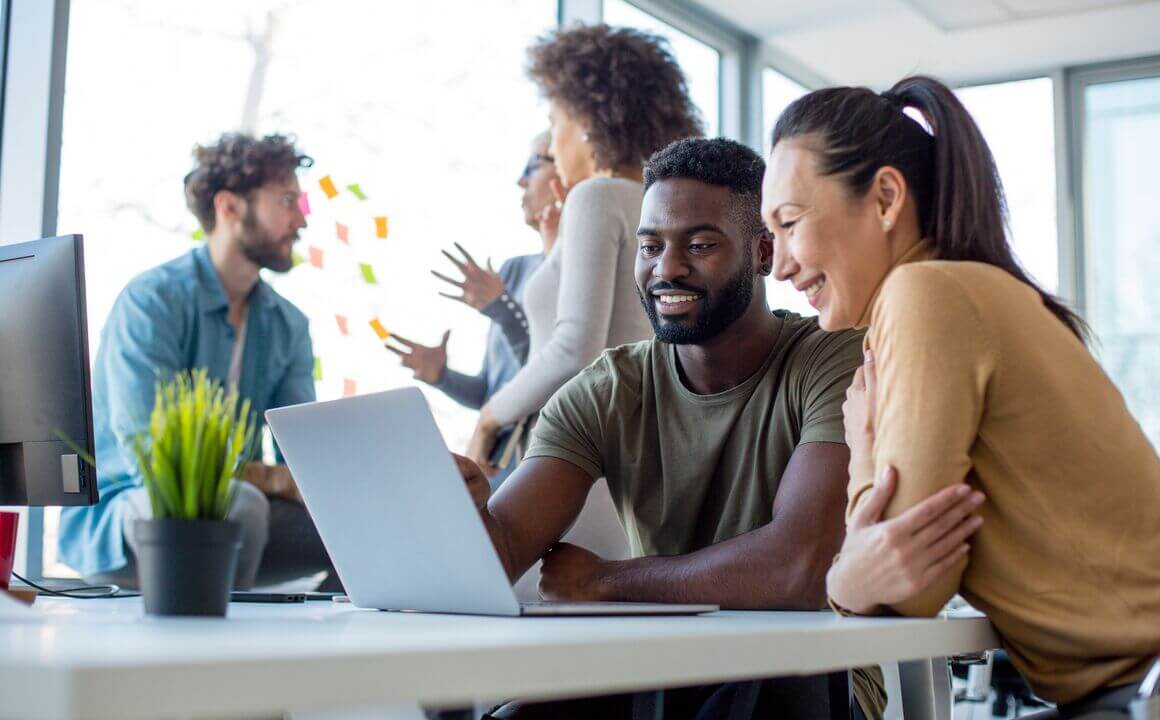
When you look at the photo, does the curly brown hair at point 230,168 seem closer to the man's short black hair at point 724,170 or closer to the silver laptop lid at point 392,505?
the man's short black hair at point 724,170

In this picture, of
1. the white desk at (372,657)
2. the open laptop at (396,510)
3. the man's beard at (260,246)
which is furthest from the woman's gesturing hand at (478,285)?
the white desk at (372,657)

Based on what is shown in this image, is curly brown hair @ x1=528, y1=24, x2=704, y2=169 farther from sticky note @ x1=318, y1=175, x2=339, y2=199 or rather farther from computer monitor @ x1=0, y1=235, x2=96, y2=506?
computer monitor @ x1=0, y1=235, x2=96, y2=506

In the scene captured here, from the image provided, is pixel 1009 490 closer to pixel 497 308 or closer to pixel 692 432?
pixel 692 432

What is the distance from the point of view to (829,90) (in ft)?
4.68

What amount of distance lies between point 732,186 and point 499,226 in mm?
2411

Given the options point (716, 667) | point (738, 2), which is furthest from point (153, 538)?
point (738, 2)

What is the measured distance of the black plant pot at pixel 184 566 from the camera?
0.94m

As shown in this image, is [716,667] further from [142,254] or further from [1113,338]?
[1113,338]

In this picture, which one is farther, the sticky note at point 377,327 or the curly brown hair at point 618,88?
the sticky note at point 377,327

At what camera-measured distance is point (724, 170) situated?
6.10 feet

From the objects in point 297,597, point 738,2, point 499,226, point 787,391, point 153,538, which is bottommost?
point 297,597

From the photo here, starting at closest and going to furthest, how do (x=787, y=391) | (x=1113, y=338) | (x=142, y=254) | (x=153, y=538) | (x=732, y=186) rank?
(x=153, y=538), (x=787, y=391), (x=732, y=186), (x=142, y=254), (x=1113, y=338)

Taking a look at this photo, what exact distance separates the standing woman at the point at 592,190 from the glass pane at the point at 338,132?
340 millimetres

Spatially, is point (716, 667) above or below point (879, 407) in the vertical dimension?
below
